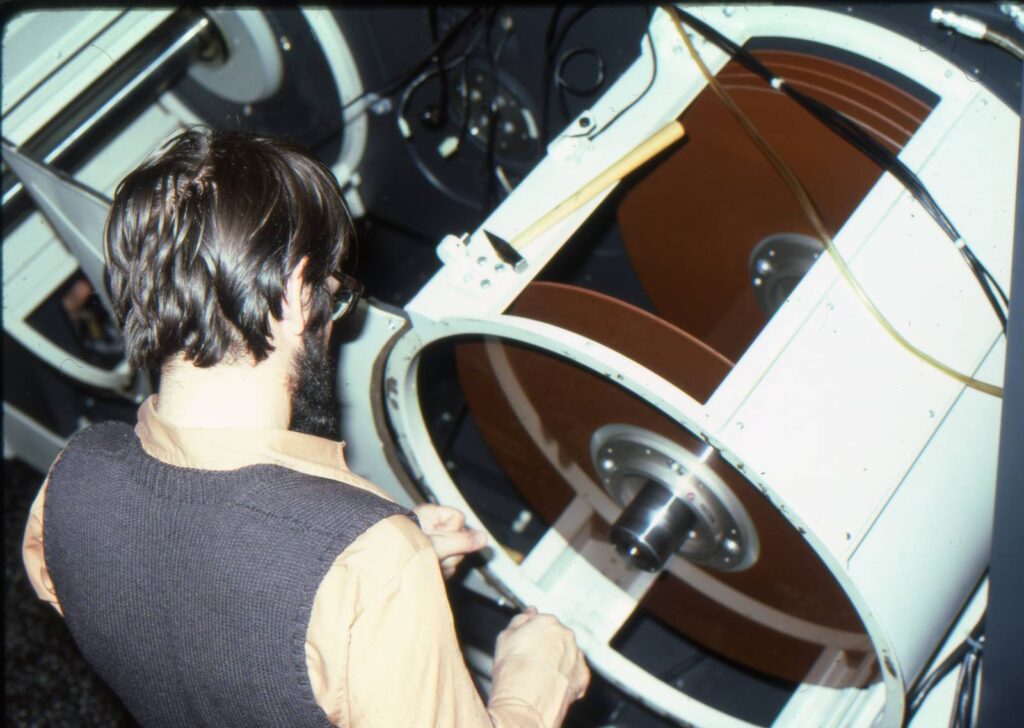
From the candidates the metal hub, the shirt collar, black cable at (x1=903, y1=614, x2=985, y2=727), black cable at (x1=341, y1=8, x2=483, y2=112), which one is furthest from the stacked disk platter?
black cable at (x1=341, y1=8, x2=483, y2=112)

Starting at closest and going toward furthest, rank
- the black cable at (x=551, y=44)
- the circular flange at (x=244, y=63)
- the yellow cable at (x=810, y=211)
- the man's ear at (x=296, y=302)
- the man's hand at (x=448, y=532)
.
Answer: the man's ear at (x=296, y=302) → the yellow cable at (x=810, y=211) → the man's hand at (x=448, y=532) → the black cable at (x=551, y=44) → the circular flange at (x=244, y=63)

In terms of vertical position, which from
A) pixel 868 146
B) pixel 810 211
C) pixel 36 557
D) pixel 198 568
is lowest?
pixel 36 557

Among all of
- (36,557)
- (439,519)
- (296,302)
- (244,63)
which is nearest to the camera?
(296,302)

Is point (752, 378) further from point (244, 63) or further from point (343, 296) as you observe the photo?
point (244, 63)

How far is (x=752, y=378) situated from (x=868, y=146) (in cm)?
34

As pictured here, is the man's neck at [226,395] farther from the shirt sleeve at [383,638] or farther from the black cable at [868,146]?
the black cable at [868,146]

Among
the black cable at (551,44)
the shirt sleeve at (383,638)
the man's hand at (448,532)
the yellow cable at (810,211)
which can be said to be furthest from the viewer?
the black cable at (551,44)

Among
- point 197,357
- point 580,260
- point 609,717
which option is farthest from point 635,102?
point 609,717

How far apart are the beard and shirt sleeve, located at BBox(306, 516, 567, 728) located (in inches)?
6.6

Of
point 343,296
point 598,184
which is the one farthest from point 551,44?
point 343,296

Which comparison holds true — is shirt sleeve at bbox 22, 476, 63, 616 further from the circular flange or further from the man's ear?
the circular flange

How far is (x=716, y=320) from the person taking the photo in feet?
4.93

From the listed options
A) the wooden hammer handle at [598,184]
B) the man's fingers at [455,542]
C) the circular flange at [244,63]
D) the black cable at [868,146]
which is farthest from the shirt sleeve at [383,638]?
the circular flange at [244,63]

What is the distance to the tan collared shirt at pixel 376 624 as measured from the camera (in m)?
0.82
